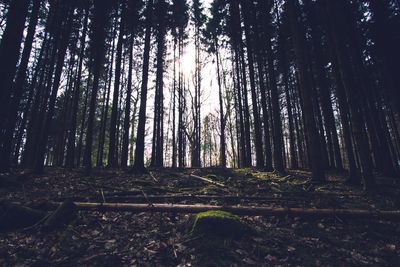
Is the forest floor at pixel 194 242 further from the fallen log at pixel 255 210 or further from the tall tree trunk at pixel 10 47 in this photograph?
the tall tree trunk at pixel 10 47

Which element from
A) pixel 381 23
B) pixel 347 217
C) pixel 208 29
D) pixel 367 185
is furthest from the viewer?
pixel 208 29

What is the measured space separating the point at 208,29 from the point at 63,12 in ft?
39.4

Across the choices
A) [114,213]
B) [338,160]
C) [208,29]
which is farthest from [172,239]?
[208,29]

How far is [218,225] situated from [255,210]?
1316 mm

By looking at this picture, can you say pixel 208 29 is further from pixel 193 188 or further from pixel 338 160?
pixel 193 188

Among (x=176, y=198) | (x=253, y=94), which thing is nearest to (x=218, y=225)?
(x=176, y=198)

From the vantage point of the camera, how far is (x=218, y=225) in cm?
437

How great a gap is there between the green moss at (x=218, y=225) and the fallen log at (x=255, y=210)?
68 cm

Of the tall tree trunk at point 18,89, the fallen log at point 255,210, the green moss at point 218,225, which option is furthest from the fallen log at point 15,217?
the tall tree trunk at point 18,89

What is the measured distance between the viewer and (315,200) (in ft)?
21.1

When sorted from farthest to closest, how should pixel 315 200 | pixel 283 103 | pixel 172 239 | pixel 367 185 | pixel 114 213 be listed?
pixel 283 103 < pixel 367 185 < pixel 315 200 < pixel 114 213 < pixel 172 239

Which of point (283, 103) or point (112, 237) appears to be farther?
point (283, 103)

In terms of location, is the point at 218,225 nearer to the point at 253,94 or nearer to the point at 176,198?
the point at 176,198

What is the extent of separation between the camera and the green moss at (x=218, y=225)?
4.31 metres
